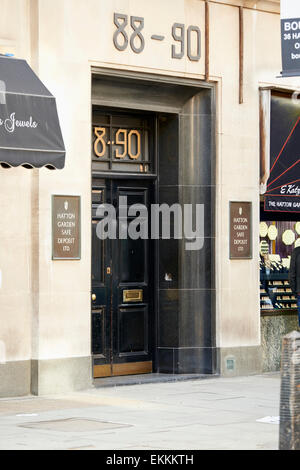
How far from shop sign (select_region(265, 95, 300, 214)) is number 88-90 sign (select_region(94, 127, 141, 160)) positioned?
2.23 m

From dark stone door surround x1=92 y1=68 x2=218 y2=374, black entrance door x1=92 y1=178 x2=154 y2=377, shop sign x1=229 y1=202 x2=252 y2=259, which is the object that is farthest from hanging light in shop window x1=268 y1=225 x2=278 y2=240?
black entrance door x1=92 y1=178 x2=154 y2=377

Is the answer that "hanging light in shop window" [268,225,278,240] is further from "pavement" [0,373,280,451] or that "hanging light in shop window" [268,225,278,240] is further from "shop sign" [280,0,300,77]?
"shop sign" [280,0,300,77]

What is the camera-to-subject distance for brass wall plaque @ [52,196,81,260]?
13.2 meters

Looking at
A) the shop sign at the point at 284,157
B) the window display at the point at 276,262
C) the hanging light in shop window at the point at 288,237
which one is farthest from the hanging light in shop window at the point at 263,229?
the hanging light in shop window at the point at 288,237

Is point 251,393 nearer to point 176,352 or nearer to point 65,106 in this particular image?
point 176,352

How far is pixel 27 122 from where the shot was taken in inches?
470

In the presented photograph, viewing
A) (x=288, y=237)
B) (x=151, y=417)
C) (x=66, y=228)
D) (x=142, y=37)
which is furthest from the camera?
(x=288, y=237)

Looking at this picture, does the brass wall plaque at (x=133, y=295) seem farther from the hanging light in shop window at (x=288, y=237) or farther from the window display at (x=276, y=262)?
the hanging light in shop window at (x=288, y=237)

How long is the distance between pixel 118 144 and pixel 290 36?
3328 mm

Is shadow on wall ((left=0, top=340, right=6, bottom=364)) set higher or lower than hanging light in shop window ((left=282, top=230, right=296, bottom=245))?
lower

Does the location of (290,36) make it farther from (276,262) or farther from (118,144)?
(276,262)

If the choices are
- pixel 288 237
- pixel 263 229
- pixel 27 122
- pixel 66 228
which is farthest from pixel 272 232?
pixel 27 122

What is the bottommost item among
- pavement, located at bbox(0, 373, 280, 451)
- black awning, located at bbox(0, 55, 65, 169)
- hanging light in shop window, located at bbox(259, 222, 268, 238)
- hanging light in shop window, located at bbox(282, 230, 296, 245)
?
pavement, located at bbox(0, 373, 280, 451)

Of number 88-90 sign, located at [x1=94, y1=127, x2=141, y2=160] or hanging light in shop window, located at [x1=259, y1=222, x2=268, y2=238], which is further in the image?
hanging light in shop window, located at [x1=259, y1=222, x2=268, y2=238]
